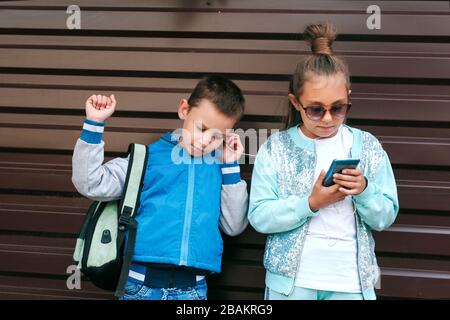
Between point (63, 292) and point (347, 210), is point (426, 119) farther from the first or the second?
point (63, 292)

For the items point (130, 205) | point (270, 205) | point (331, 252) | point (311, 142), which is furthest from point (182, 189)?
point (331, 252)

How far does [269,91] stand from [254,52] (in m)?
0.28

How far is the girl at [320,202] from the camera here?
2.76 m

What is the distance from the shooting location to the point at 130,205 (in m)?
2.97

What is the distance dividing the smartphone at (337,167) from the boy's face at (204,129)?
0.69 metres

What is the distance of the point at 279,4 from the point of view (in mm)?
3648

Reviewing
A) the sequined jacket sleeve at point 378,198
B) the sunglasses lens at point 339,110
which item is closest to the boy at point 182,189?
the sunglasses lens at point 339,110

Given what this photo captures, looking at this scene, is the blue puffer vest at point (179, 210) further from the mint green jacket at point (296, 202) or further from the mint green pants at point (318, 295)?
the mint green pants at point (318, 295)

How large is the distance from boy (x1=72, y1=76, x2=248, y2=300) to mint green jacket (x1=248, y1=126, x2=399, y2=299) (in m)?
0.24

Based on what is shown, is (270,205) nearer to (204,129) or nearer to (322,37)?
(204,129)

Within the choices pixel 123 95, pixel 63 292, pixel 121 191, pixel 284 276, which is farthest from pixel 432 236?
pixel 63 292

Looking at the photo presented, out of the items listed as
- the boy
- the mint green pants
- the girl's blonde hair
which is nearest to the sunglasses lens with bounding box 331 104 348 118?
the girl's blonde hair

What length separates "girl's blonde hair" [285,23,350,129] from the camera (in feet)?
9.41

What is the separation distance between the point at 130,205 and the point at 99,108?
55 centimetres
